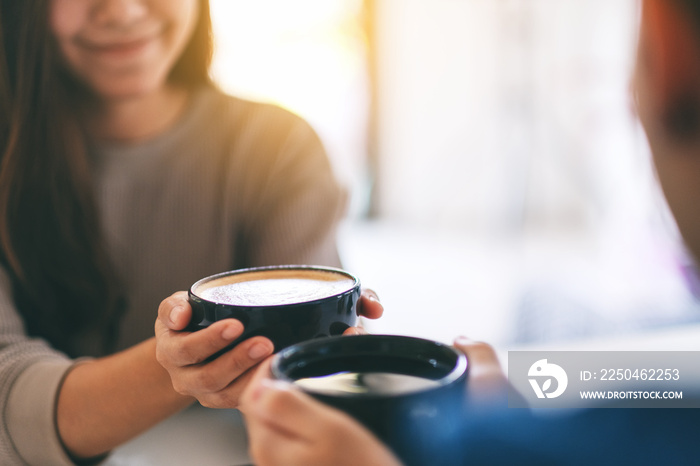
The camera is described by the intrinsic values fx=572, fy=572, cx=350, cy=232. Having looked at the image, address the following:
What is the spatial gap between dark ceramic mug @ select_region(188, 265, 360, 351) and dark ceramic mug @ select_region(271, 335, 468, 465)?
2.7 inches

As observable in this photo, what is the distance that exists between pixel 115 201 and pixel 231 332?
628 millimetres

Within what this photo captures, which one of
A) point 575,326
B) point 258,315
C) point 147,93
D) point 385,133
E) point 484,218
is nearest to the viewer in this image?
point 258,315

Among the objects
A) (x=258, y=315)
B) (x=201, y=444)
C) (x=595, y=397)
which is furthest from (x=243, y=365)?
(x=595, y=397)

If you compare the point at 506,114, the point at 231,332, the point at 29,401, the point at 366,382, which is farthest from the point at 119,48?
the point at 506,114

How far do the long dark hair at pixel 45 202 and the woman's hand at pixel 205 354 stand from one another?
41cm

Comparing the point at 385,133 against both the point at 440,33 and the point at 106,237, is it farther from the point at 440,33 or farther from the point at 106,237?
the point at 106,237

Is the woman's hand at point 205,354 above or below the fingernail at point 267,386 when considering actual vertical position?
below

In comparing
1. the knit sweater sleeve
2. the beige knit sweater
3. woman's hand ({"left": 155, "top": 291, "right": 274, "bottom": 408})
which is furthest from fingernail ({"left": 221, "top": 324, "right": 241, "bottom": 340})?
the beige knit sweater

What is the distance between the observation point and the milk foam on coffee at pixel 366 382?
0.33 m

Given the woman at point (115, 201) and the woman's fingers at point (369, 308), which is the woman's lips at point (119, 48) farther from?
the woman's fingers at point (369, 308)

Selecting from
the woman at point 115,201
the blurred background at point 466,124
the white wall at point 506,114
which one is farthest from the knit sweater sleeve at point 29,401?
the white wall at point 506,114

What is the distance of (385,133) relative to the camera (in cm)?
389

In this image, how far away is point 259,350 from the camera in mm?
408

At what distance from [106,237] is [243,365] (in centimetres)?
60
